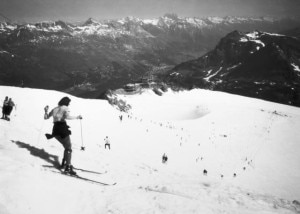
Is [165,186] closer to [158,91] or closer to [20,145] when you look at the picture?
[20,145]

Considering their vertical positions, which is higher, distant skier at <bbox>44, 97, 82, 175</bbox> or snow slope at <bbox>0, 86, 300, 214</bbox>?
distant skier at <bbox>44, 97, 82, 175</bbox>

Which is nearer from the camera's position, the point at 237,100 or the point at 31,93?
the point at 31,93

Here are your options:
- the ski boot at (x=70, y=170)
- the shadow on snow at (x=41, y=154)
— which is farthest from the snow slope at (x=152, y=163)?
the ski boot at (x=70, y=170)

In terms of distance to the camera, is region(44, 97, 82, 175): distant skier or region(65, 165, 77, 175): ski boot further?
region(44, 97, 82, 175): distant skier

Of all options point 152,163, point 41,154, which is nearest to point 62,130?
point 41,154

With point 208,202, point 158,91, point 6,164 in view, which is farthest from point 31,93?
point 158,91

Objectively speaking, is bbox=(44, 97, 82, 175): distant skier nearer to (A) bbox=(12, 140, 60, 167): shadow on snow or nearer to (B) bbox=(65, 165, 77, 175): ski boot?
(B) bbox=(65, 165, 77, 175): ski boot

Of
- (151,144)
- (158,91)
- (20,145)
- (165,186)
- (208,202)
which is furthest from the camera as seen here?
(158,91)

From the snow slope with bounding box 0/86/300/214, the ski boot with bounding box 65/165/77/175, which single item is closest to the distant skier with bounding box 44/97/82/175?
the ski boot with bounding box 65/165/77/175

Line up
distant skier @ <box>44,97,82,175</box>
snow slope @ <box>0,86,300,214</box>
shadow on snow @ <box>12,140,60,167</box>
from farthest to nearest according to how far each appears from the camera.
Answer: shadow on snow @ <box>12,140,60,167</box> < distant skier @ <box>44,97,82,175</box> < snow slope @ <box>0,86,300,214</box>
